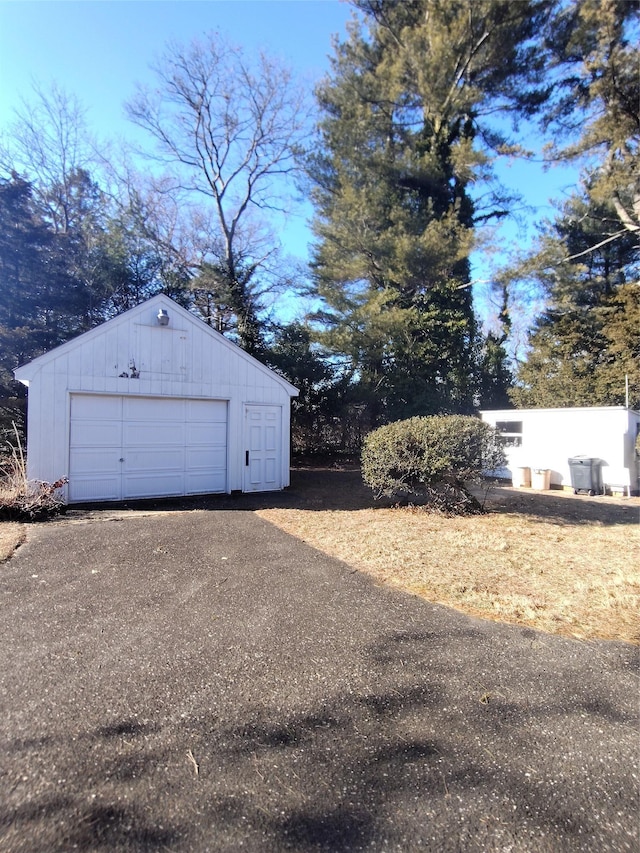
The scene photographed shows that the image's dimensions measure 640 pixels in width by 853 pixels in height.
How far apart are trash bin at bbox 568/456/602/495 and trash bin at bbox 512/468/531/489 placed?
1.39 meters

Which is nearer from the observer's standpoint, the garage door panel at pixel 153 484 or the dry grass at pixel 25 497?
the dry grass at pixel 25 497

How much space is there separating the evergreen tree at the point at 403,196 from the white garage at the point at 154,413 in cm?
783

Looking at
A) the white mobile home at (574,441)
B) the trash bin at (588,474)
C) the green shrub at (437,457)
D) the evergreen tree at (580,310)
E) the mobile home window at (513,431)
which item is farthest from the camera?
the evergreen tree at (580,310)

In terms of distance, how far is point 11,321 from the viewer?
15.8 metres

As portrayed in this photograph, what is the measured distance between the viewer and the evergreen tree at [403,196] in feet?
56.2

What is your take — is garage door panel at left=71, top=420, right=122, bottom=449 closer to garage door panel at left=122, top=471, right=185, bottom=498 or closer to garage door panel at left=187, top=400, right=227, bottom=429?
garage door panel at left=122, top=471, right=185, bottom=498

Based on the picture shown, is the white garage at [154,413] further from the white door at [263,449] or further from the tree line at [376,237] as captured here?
the tree line at [376,237]

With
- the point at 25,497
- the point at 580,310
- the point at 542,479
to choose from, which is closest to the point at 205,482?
the point at 25,497

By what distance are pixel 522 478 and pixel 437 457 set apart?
713 cm

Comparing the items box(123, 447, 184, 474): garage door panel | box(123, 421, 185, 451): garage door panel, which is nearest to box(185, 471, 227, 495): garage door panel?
box(123, 447, 184, 474): garage door panel

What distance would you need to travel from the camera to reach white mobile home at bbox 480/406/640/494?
11.6 m

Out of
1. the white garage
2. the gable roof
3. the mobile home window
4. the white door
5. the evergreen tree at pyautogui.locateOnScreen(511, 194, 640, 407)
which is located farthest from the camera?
the evergreen tree at pyautogui.locateOnScreen(511, 194, 640, 407)

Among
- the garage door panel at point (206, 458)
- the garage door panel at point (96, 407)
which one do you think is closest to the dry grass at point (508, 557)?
the garage door panel at point (206, 458)

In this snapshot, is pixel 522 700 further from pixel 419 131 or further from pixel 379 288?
pixel 419 131
